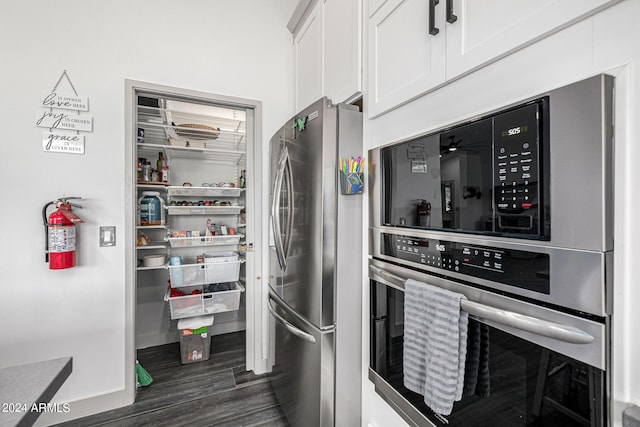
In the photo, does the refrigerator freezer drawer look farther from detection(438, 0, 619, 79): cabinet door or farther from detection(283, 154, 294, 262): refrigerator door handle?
detection(438, 0, 619, 79): cabinet door

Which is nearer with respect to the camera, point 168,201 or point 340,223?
point 340,223

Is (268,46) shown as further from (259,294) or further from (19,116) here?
(259,294)

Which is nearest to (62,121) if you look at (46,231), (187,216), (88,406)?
(46,231)

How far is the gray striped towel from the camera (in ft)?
2.53

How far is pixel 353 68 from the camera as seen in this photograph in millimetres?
1330

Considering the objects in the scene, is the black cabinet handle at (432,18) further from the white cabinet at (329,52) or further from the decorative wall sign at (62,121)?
the decorative wall sign at (62,121)

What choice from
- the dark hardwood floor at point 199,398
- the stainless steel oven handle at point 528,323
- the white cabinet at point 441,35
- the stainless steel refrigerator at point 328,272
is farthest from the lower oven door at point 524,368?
the dark hardwood floor at point 199,398

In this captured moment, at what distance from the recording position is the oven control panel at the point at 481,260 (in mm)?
633

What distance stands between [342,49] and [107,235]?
1.84 metres

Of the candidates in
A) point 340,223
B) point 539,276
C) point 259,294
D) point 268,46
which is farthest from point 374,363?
point 268,46

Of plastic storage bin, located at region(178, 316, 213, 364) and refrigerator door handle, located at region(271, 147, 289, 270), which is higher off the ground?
refrigerator door handle, located at region(271, 147, 289, 270)

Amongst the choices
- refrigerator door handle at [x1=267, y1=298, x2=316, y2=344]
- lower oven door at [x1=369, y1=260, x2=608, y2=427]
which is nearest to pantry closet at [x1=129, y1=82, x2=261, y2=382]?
refrigerator door handle at [x1=267, y1=298, x2=316, y2=344]

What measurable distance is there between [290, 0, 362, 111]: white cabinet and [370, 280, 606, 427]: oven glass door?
1115 millimetres

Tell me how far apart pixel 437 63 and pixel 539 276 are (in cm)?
67
